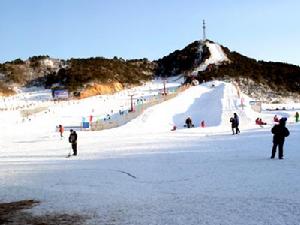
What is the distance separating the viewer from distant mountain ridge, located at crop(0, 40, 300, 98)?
379 feet

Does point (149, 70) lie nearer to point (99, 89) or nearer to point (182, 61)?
point (182, 61)

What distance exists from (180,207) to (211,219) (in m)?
1.25

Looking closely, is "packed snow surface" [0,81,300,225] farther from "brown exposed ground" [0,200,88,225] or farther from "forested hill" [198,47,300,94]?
"forested hill" [198,47,300,94]

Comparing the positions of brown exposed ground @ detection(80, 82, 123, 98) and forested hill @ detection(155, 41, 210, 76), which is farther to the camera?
forested hill @ detection(155, 41, 210, 76)

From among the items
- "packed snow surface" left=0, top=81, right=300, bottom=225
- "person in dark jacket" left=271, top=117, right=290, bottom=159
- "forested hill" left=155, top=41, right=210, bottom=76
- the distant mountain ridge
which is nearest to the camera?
"packed snow surface" left=0, top=81, right=300, bottom=225

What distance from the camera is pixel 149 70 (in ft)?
486

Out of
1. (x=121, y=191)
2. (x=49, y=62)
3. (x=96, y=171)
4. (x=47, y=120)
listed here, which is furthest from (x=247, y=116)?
(x=49, y=62)

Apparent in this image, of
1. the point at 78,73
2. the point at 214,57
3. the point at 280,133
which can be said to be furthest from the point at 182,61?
the point at 280,133

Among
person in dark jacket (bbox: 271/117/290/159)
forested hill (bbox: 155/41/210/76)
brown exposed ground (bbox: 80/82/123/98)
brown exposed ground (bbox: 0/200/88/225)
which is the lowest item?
brown exposed ground (bbox: 0/200/88/225)

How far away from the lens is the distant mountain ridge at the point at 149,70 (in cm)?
11556

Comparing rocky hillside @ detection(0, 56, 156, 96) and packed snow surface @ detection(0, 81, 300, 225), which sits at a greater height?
rocky hillside @ detection(0, 56, 156, 96)

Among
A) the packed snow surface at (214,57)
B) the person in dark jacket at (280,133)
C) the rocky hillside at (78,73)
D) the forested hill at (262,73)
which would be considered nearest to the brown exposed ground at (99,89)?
the rocky hillside at (78,73)

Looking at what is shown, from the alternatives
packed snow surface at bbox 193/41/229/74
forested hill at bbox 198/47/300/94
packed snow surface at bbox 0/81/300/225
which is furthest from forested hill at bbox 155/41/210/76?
packed snow surface at bbox 0/81/300/225

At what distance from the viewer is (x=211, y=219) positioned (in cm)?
939
